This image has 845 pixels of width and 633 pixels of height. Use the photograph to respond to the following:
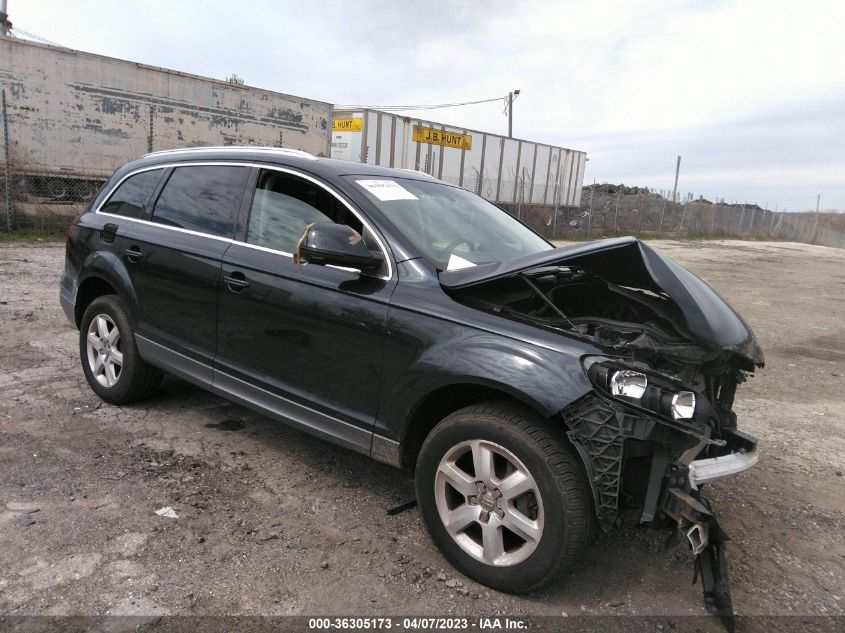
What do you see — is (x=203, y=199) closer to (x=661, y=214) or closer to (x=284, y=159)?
(x=284, y=159)

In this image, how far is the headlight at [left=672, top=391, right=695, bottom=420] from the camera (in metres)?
2.20

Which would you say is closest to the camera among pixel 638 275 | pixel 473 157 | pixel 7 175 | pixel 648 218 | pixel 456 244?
pixel 638 275

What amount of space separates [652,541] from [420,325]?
62.7 inches

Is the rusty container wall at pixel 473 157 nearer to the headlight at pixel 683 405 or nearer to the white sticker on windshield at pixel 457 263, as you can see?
the white sticker on windshield at pixel 457 263

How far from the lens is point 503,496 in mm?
2406

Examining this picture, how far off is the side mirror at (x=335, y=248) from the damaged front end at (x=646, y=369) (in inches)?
15.5

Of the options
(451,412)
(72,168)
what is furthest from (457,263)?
(72,168)

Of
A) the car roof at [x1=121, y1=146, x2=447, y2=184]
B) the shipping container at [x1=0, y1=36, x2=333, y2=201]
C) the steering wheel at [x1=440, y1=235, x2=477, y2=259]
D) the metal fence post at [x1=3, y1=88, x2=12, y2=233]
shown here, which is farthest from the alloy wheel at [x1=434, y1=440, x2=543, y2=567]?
the shipping container at [x1=0, y1=36, x2=333, y2=201]

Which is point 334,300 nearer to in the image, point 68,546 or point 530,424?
point 530,424

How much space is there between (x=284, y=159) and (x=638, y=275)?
199 cm

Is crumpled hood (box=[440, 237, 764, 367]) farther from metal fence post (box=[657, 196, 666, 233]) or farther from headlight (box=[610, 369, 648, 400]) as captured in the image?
metal fence post (box=[657, 196, 666, 233])

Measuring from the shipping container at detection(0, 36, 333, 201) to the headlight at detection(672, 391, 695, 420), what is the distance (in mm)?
13948

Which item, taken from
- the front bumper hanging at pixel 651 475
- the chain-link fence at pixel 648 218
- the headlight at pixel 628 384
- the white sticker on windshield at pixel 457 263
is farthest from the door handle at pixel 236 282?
the chain-link fence at pixel 648 218

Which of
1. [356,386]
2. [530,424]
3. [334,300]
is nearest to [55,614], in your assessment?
[356,386]
